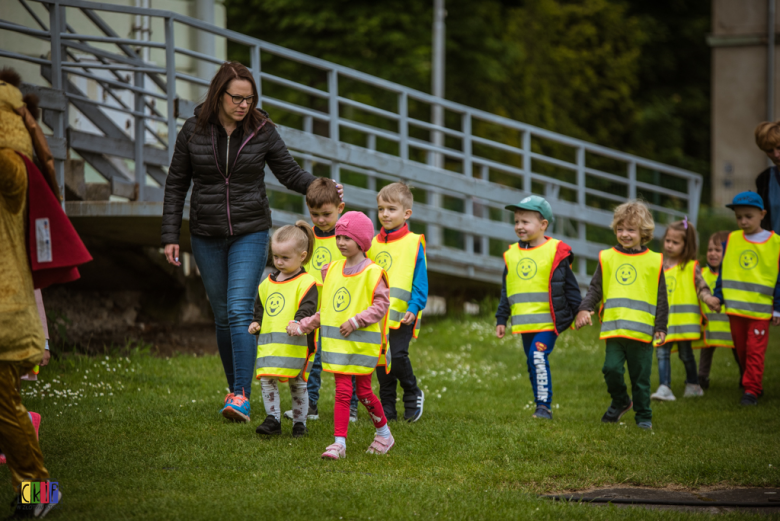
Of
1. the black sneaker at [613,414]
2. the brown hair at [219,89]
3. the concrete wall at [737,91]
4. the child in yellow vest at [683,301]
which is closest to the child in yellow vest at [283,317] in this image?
the brown hair at [219,89]

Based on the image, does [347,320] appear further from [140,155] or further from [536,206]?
[140,155]

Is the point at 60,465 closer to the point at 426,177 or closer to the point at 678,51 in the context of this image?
the point at 426,177

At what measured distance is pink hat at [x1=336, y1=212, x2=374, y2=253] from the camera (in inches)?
188

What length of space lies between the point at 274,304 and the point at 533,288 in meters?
2.12

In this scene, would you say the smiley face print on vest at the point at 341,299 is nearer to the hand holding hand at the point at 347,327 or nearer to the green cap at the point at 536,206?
the hand holding hand at the point at 347,327

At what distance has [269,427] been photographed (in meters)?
5.21

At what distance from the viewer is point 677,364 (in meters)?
9.54

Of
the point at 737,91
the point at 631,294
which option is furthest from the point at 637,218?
the point at 737,91

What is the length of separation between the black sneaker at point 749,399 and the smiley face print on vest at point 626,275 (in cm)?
187

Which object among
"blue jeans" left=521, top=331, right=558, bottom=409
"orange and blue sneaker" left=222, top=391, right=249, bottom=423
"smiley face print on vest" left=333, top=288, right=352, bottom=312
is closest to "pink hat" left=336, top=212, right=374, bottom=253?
"smiley face print on vest" left=333, top=288, right=352, bottom=312

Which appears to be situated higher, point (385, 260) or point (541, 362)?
point (385, 260)

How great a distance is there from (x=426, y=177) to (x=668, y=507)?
7.07 meters

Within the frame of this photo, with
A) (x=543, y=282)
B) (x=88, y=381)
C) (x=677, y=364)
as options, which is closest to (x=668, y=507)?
(x=543, y=282)

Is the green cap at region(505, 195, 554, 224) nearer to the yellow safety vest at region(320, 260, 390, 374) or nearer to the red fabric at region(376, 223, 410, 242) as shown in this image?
the red fabric at region(376, 223, 410, 242)
